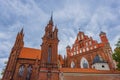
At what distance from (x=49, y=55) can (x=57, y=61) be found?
1980 millimetres

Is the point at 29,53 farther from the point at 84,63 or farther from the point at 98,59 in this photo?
the point at 98,59

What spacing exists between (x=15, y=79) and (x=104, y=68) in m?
20.4

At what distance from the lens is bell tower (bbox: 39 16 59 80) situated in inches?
789

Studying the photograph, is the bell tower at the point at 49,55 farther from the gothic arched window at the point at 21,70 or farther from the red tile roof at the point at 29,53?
the gothic arched window at the point at 21,70

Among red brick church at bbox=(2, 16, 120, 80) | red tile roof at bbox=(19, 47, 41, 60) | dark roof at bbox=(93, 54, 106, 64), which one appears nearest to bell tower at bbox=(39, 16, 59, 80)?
red brick church at bbox=(2, 16, 120, 80)

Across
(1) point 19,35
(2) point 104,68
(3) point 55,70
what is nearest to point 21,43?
(1) point 19,35

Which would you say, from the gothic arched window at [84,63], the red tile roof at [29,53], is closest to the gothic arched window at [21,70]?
the red tile roof at [29,53]

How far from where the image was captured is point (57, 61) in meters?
22.4

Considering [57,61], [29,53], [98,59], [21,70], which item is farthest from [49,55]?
[98,59]

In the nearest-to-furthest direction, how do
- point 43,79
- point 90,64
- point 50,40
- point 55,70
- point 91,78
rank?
point 43,79, point 55,70, point 91,78, point 50,40, point 90,64

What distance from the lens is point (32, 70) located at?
26.7m

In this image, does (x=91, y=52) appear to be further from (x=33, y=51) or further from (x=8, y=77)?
(x=8, y=77)

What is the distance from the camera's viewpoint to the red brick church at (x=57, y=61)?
2100 cm

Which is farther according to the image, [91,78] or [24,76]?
[24,76]
